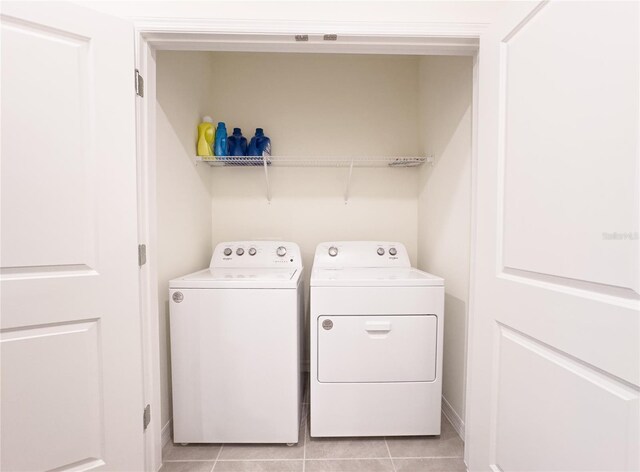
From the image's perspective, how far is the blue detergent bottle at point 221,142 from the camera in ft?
6.81

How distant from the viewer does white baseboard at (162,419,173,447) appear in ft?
5.23

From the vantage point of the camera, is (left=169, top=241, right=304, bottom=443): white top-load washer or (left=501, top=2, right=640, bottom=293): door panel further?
(left=169, top=241, right=304, bottom=443): white top-load washer

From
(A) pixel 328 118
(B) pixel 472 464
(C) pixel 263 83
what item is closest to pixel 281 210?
(A) pixel 328 118

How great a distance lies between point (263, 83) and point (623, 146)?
2216 mm

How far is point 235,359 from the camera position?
1550 mm

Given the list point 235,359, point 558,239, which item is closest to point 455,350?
point 558,239

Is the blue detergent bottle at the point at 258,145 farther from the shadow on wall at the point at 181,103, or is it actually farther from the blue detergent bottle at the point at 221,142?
the shadow on wall at the point at 181,103

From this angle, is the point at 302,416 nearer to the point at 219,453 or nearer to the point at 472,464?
the point at 219,453

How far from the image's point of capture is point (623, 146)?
0.69 metres

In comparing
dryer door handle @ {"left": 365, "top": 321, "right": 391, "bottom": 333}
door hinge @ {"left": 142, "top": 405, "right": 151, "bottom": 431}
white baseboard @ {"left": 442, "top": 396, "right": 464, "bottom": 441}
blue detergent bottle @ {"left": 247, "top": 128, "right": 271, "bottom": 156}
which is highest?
→ blue detergent bottle @ {"left": 247, "top": 128, "right": 271, "bottom": 156}

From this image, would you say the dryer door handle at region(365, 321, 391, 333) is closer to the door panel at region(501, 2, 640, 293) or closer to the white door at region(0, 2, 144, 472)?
the door panel at region(501, 2, 640, 293)

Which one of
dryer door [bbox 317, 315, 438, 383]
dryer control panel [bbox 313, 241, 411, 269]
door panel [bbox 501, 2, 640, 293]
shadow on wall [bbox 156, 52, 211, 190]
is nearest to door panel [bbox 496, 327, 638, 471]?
door panel [bbox 501, 2, 640, 293]

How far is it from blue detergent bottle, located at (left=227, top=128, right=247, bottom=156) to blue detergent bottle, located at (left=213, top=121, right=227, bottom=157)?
6 centimetres

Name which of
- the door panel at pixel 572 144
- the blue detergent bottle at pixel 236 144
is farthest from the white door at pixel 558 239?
the blue detergent bottle at pixel 236 144
